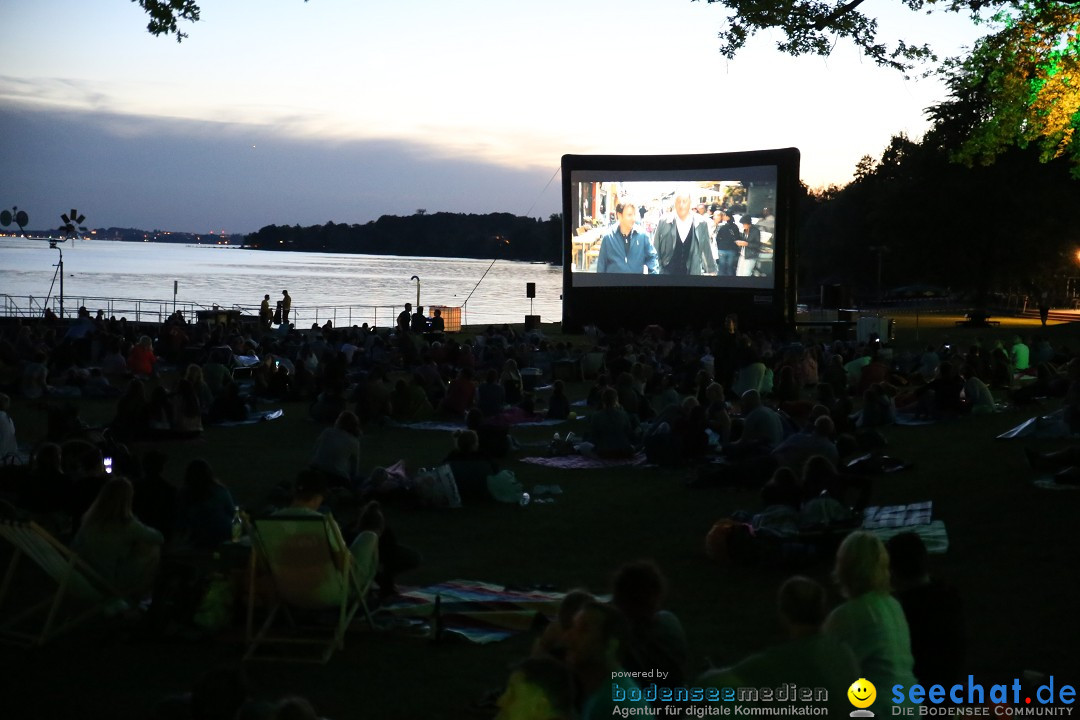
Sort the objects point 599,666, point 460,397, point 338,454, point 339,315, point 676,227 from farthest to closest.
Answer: point 339,315
point 676,227
point 460,397
point 338,454
point 599,666

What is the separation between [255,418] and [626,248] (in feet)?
56.1

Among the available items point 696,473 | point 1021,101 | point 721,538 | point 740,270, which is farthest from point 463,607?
point 740,270

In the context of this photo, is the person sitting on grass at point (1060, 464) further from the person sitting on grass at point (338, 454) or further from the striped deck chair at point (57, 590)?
the striped deck chair at point (57, 590)

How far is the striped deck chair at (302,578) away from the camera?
5000mm

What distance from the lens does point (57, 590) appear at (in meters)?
5.38

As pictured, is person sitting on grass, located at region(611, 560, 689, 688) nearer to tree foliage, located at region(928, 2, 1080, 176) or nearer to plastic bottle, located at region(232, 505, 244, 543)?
plastic bottle, located at region(232, 505, 244, 543)

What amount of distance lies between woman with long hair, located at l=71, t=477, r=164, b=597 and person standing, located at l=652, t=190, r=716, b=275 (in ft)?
79.1

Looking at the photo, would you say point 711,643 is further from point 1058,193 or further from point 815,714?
point 1058,193

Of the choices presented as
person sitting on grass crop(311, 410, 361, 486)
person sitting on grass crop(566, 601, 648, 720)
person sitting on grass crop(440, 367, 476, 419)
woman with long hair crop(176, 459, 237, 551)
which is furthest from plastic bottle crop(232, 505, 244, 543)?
person sitting on grass crop(440, 367, 476, 419)

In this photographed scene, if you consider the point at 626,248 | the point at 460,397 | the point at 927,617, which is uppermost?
the point at 626,248

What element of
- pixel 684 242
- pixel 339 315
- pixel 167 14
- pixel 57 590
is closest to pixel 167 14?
pixel 167 14

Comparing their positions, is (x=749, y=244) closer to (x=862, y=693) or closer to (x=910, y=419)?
(x=910, y=419)

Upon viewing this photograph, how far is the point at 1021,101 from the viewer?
42.5ft

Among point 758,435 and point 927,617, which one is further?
point 758,435
